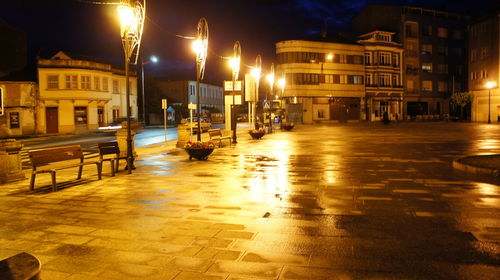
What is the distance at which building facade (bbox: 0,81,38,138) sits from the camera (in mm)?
40938

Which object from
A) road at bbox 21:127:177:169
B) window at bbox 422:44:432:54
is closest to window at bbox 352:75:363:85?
window at bbox 422:44:432:54

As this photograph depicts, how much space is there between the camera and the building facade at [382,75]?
65.9 meters

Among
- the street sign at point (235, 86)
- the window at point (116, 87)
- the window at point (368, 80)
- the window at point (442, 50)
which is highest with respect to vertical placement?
the window at point (442, 50)

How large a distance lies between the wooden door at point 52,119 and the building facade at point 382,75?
146ft

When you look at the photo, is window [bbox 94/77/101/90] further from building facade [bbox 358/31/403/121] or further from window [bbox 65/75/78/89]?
building facade [bbox 358/31/403/121]

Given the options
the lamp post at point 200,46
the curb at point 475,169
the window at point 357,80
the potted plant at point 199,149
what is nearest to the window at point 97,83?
the lamp post at point 200,46

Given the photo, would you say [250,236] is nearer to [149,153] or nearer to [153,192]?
[153,192]

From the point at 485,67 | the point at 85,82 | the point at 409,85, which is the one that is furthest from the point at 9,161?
the point at 409,85

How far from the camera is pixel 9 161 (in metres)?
11.0

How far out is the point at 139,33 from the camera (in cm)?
1380

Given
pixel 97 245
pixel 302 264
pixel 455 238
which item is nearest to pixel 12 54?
pixel 302 264

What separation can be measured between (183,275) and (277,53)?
5935 cm

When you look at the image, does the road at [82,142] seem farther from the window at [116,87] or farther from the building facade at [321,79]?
the building facade at [321,79]

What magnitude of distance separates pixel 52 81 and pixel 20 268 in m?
47.0
